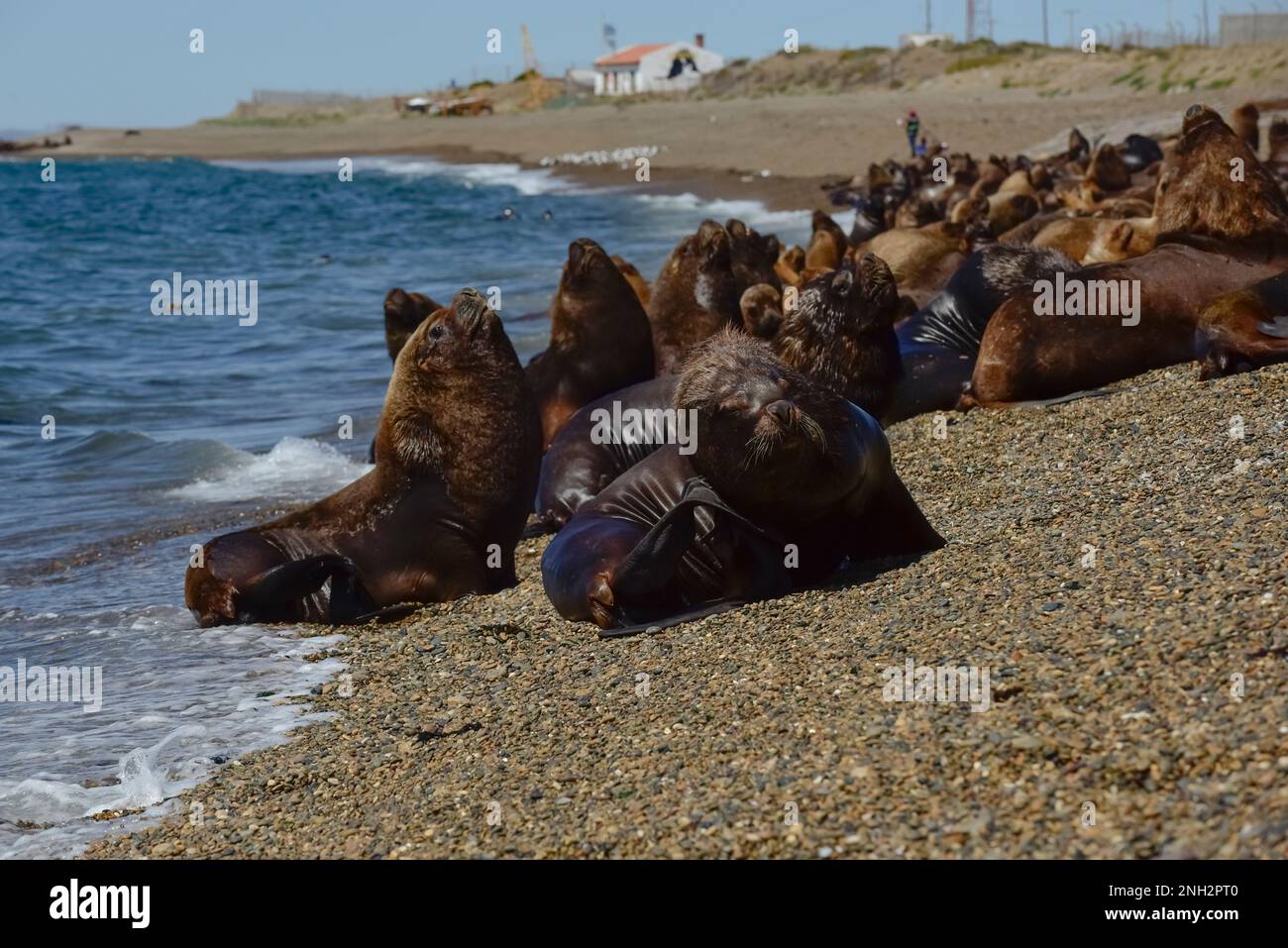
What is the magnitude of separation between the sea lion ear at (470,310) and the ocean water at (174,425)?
5.34ft

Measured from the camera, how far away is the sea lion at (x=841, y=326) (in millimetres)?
8367

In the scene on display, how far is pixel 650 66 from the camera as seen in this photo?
4033 inches

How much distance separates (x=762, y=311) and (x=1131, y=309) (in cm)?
198

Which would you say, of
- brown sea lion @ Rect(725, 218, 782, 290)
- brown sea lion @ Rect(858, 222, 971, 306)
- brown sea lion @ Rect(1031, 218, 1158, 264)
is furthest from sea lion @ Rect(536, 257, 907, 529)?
brown sea lion @ Rect(858, 222, 971, 306)

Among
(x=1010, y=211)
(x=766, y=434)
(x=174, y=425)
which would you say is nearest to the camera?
(x=766, y=434)

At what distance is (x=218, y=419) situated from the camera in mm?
14148

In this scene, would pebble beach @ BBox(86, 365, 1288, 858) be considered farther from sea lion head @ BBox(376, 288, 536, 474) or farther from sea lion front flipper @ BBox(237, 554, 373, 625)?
sea lion head @ BBox(376, 288, 536, 474)

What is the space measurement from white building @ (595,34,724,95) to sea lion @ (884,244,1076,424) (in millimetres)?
92387

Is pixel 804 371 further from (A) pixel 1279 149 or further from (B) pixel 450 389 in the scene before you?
(A) pixel 1279 149

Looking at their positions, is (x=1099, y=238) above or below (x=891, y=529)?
above

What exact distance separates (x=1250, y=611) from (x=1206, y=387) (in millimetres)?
3674

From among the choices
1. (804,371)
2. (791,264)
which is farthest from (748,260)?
(804,371)
